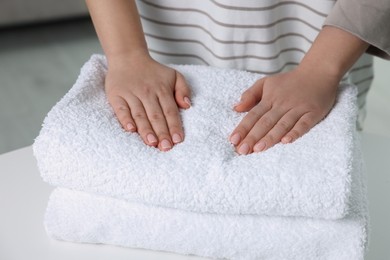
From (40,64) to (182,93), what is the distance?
1527mm

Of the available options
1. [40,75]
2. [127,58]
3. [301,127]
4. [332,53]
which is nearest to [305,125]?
[301,127]

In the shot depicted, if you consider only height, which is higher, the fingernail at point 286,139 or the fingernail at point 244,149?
the fingernail at point 244,149

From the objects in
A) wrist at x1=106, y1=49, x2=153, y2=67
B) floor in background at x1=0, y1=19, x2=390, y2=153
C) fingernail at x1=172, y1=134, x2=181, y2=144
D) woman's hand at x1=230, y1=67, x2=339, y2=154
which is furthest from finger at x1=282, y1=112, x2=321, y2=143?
floor in background at x1=0, y1=19, x2=390, y2=153

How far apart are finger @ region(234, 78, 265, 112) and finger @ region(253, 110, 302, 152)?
0.04m

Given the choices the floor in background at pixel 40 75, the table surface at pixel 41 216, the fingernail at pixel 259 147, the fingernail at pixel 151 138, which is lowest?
the floor in background at pixel 40 75

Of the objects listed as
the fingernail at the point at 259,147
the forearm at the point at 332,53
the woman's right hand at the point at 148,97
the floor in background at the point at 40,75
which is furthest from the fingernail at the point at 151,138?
the floor in background at the point at 40,75

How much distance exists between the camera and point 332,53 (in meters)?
0.76

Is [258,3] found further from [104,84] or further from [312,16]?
[104,84]

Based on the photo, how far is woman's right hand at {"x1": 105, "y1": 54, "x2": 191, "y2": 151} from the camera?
0.66 meters

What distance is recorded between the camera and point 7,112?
6.18ft

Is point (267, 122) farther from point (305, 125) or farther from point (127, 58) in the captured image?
point (127, 58)

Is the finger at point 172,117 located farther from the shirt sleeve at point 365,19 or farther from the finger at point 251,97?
the shirt sleeve at point 365,19

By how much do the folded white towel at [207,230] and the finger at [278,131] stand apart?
8cm

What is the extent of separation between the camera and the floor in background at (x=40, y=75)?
1792 mm
